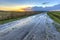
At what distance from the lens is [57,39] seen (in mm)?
11438

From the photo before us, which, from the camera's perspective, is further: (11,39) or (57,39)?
(57,39)

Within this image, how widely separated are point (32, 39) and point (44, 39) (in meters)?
0.87

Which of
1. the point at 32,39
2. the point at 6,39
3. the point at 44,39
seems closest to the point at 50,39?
the point at 44,39

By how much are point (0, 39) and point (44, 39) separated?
9.89 ft

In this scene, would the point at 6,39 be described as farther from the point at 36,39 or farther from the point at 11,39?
the point at 36,39

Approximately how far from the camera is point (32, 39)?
11.0 m

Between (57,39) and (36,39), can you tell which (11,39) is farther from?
(57,39)

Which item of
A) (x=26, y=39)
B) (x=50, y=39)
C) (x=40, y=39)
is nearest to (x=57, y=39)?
(x=50, y=39)

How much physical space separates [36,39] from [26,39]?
0.72 metres

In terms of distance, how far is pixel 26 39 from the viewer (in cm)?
1086

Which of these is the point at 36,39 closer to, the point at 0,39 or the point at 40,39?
the point at 40,39

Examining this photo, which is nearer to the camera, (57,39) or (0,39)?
(0,39)

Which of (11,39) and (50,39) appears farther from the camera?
(50,39)

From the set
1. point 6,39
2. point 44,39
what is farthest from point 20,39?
point 44,39
